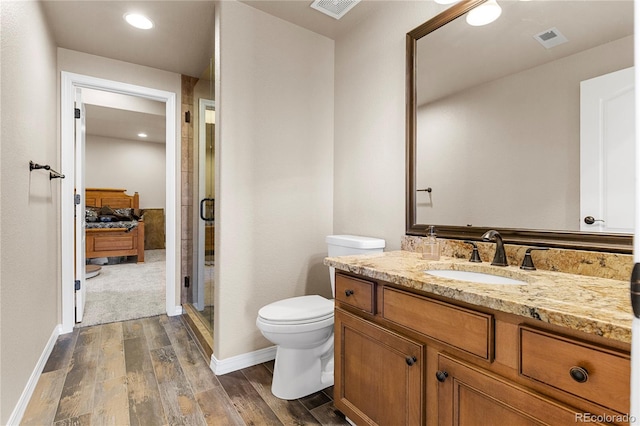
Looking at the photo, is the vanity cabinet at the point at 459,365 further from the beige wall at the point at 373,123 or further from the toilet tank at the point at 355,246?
the beige wall at the point at 373,123

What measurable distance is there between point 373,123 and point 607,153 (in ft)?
4.16

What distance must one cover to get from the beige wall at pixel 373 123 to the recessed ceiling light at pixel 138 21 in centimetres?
140

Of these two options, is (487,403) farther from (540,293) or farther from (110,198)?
(110,198)

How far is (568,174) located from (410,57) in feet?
3.54

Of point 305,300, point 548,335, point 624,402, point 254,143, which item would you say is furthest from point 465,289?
point 254,143

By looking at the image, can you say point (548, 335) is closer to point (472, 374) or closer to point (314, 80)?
point (472, 374)

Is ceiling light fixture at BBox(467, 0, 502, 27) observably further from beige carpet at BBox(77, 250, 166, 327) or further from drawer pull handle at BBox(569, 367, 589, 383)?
beige carpet at BBox(77, 250, 166, 327)

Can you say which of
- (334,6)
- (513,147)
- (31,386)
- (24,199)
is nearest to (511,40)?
(513,147)

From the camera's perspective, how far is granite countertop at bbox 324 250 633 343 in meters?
0.71

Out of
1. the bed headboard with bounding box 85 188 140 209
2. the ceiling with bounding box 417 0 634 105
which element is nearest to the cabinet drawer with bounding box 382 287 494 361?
the ceiling with bounding box 417 0 634 105

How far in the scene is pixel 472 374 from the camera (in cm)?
96

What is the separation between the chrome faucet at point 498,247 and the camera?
1362 mm

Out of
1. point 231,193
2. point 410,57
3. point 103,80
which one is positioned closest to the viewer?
point 410,57

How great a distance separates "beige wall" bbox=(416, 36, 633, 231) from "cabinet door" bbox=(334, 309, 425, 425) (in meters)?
0.75
